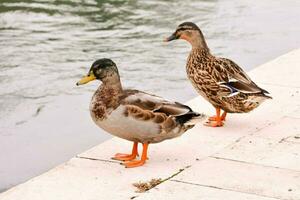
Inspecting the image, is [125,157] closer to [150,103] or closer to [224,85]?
[150,103]

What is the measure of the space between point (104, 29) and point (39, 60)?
1.99 m

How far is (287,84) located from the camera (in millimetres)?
9109

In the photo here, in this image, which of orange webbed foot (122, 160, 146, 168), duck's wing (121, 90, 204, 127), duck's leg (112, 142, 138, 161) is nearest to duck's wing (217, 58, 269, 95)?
duck's wing (121, 90, 204, 127)

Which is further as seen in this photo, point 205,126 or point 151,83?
point 151,83

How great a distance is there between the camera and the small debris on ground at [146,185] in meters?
6.07

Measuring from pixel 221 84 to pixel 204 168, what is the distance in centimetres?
116

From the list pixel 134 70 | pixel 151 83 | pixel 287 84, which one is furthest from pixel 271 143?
pixel 134 70

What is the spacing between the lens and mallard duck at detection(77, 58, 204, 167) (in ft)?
21.3

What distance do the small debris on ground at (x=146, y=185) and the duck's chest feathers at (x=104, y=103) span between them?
0.64m

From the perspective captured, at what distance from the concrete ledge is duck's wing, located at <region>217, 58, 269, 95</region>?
1.24 feet

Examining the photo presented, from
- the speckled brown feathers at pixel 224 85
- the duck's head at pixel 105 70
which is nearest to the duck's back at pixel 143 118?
the duck's head at pixel 105 70

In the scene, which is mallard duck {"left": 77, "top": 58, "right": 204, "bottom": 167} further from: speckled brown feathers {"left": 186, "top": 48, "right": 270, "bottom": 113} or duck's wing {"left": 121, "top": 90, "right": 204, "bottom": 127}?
speckled brown feathers {"left": 186, "top": 48, "right": 270, "bottom": 113}

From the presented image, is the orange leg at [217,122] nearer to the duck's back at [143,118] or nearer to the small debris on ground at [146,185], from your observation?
the duck's back at [143,118]

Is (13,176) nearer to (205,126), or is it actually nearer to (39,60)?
(205,126)
